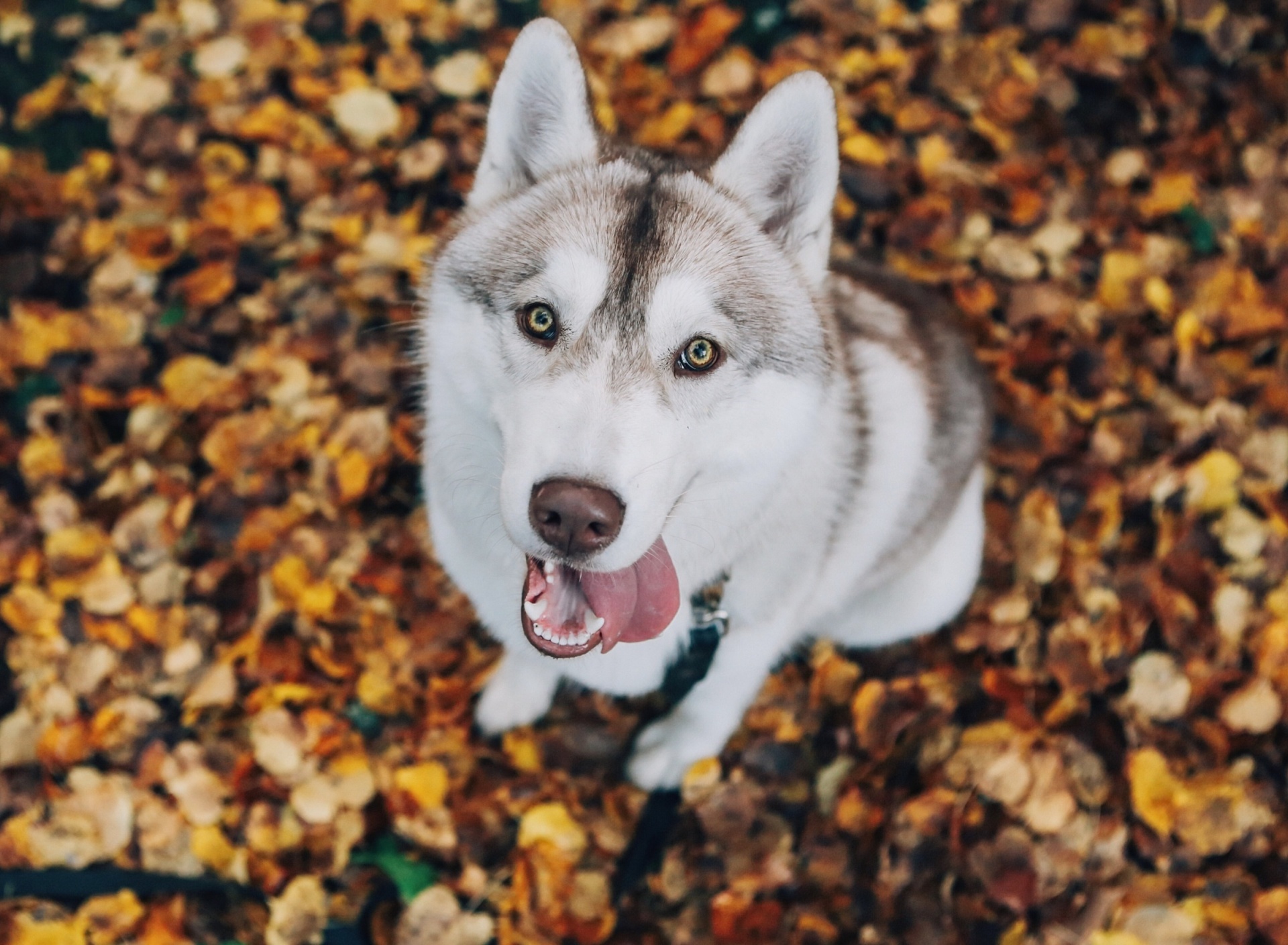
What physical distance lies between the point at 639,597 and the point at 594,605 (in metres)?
0.11

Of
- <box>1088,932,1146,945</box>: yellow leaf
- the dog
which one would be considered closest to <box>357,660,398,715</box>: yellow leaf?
the dog

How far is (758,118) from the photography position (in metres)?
1.89

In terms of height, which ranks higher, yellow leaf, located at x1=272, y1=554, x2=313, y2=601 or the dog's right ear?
the dog's right ear

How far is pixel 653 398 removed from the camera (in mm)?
1778

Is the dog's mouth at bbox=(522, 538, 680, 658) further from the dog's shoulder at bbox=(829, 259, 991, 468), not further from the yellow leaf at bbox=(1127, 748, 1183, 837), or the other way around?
the yellow leaf at bbox=(1127, 748, 1183, 837)

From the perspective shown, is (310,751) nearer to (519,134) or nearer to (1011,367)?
(519,134)

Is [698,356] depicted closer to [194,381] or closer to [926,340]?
[926,340]

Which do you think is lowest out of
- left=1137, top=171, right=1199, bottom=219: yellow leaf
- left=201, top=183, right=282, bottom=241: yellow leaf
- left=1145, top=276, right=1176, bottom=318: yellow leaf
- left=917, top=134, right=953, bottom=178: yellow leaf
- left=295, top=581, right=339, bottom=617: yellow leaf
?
left=295, top=581, right=339, bottom=617: yellow leaf

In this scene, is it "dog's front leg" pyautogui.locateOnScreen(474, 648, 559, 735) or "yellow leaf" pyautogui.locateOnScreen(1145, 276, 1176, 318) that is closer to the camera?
"dog's front leg" pyautogui.locateOnScreen(474, 648, 559, 735)

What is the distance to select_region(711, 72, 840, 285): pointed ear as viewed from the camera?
183cm

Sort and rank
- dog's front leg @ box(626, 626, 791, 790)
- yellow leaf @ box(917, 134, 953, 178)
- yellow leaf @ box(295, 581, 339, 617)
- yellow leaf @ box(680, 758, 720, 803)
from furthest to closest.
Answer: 1. yellow leaf @ box(917, 134, 953, 178)
2. yellow leaf @ box(295, 581, 339, 617)
3. yellow leaf @ box(680, 758, 720, 803)
4. dog's front leg @ box(626, 626, 791, 790)

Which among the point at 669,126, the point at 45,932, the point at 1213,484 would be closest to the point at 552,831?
the point at 45,932

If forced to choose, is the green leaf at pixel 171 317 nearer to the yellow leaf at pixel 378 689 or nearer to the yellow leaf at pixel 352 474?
the yellow leaf at pixel 352 474

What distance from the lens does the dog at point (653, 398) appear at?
5.67 feet
